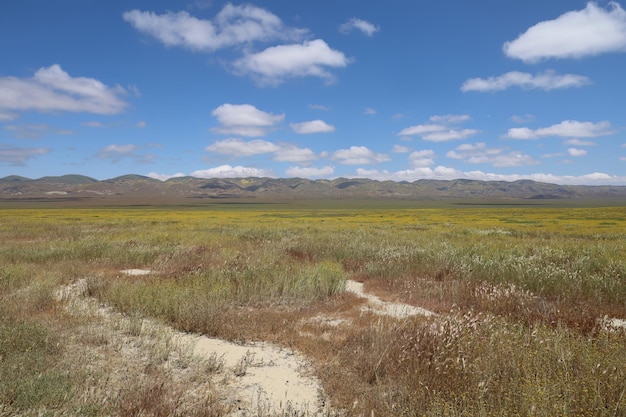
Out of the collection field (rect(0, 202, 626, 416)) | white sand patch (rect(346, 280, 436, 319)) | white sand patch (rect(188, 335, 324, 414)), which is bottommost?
white sand patch (rect(346, 280, 436, 319))

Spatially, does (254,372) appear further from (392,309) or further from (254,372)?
(392,309)

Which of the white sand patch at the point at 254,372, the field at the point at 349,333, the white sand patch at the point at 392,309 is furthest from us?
the white sand patch at the point at 392,309

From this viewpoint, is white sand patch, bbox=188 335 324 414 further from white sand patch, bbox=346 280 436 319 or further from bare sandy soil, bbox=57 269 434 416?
white sand patch, bbox=346 280 436 319

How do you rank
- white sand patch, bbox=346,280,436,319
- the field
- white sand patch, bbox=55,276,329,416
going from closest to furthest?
the field
white sand patch, bbox=55,276,329,416
white sand patch, bbox=346,280,436,319

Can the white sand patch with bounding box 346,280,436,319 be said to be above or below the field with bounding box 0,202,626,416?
below

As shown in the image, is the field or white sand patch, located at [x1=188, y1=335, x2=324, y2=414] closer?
the field

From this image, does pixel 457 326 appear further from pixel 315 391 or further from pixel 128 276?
pixel 128 276

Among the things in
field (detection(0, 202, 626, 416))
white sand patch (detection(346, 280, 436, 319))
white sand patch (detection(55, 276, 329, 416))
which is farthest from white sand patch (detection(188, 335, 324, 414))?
white sand patch (detection(346, 280, 436, 319))

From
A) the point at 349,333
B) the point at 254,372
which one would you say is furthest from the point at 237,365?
the point at 349,333

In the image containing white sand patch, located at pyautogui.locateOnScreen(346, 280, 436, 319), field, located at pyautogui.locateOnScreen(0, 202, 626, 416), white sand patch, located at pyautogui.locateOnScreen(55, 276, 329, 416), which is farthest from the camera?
white sand patch, located at pyautogui.locateOnScreen(346, 280, 436, 319)

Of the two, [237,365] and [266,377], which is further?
[237,365]

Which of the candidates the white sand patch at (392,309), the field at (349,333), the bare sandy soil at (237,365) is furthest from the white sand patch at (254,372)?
the white sand patch at (392,309)

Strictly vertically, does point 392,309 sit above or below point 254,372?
below

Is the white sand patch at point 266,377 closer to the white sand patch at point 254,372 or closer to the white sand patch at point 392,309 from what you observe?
the white sand patch at point 254,372
